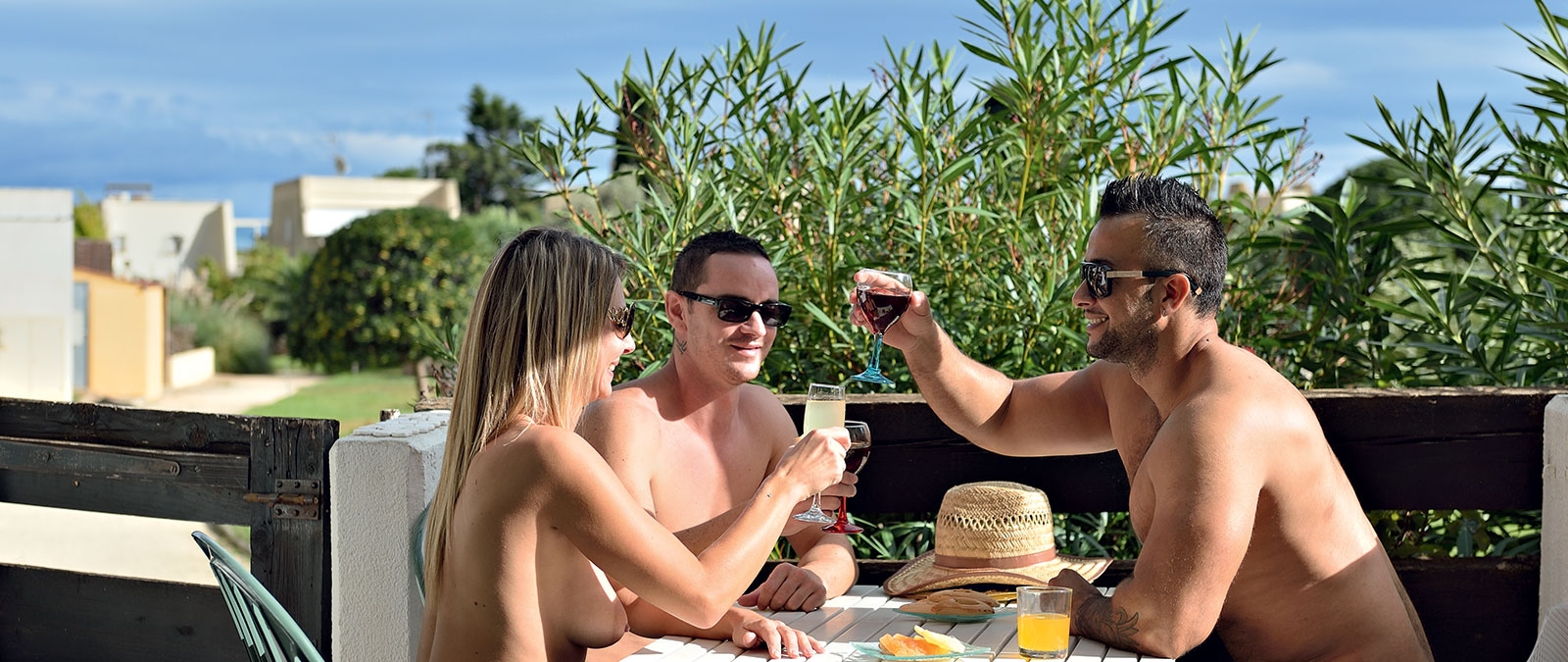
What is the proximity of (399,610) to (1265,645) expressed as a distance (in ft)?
6.02

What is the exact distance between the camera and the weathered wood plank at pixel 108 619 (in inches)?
151

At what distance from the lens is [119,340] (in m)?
32.3

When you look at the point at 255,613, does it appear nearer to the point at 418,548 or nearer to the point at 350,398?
the point at 418,548

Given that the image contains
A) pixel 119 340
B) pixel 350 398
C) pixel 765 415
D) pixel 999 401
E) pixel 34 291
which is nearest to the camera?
pixel 765 415

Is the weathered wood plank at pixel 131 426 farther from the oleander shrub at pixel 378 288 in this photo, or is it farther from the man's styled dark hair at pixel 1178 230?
the oleander shrub at pixel 378 288

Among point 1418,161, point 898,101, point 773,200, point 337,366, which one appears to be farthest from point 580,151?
point 337,366

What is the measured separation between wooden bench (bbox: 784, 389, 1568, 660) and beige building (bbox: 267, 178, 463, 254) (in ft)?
206

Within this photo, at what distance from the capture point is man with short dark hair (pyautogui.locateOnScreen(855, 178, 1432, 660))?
2447 millimetres

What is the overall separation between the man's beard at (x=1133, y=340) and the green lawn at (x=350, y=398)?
1846 centimetres

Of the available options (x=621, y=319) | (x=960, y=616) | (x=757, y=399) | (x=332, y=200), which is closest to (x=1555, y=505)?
(x=960, y=616)

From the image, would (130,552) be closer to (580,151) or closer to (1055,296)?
(580,151)

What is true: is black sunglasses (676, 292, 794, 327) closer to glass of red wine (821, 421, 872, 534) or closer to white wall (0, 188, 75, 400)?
glass of red wine (821, 421, 872, 534)

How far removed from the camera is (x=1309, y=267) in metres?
4.82

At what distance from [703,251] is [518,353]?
0.80m
